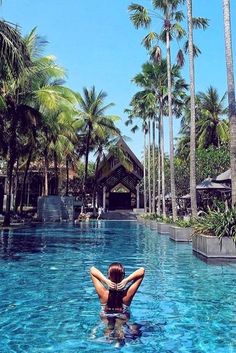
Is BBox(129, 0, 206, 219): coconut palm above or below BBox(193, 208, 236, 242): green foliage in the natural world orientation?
above

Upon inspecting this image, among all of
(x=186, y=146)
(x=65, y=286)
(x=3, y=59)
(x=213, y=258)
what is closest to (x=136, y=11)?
(x=3, y=59)

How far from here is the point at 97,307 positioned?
713cm

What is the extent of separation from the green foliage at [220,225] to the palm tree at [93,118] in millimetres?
29048

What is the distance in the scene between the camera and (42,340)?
17.4 ft

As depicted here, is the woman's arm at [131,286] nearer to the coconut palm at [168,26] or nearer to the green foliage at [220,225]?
the green foliage at [220,225]

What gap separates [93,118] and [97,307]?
36.2 meters

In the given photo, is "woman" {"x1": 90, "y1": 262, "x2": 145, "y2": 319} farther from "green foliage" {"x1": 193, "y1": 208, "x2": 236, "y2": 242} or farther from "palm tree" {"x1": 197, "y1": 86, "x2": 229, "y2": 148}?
"palm tree" {"x1": 197, "y1": 86, "x2": 229, "y2": 148}

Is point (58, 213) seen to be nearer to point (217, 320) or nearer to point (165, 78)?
point (165, 78)

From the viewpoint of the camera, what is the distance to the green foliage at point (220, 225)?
12.3 meters

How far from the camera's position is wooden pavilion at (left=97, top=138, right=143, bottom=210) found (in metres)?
49.8

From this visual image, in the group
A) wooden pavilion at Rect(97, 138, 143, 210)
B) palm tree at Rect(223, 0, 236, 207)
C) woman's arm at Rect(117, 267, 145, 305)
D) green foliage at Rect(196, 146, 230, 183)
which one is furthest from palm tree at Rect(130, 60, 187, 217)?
woman's arm at Rect(117, 267, 145, 305)

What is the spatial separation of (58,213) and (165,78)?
1462cm

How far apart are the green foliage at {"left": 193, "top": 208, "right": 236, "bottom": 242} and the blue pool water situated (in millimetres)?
996

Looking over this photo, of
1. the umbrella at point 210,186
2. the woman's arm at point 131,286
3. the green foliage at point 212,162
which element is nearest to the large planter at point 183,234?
the umbrella at point 210,186
